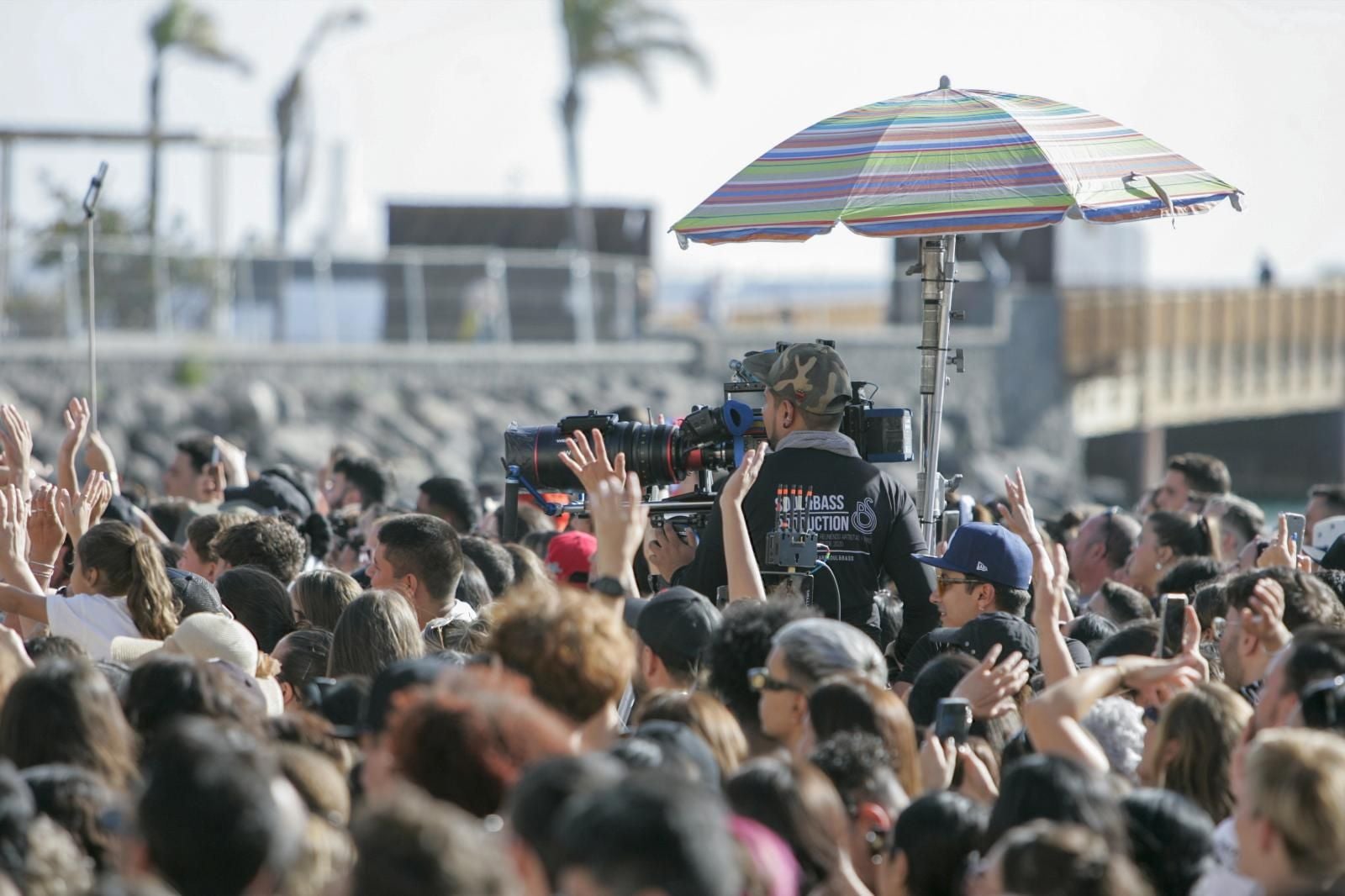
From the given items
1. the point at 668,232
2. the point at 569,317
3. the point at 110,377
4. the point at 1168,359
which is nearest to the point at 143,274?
the point at 110,377

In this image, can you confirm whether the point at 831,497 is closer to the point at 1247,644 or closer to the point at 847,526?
the point at 847,526

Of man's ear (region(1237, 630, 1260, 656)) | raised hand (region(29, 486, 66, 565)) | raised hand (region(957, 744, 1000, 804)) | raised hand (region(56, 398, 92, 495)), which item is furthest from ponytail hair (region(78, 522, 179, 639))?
man's ear (region(1237, 630, 1260, 656))

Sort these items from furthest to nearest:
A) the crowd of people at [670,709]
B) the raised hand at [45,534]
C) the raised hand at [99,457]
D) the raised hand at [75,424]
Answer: the raised hand at [99,457] < the raised hand at [75,424] < the raised hand at [45,534] < the crowd of people at [670,709]

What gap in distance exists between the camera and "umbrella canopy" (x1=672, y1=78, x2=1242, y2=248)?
18.8 feet

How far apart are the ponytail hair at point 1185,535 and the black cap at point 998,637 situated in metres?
2.44

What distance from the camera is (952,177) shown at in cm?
584

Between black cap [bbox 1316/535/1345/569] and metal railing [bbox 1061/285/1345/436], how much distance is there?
21.4 metres

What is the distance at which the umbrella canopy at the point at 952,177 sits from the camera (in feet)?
18.8

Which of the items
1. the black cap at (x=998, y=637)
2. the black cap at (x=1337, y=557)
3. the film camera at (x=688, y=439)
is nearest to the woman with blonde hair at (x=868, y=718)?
the black cap at (x=998, y=637)

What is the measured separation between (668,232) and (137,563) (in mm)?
2020

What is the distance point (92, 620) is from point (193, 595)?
42 cm

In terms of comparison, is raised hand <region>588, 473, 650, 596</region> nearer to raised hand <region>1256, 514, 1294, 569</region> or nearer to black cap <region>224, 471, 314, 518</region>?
raised hand <region>1256, 514, 1294, 569</region>

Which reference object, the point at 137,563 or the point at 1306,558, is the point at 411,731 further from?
the point at 1306,558

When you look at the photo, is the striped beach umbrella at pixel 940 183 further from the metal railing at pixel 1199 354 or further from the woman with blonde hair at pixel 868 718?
the metal railing at pixel 1199 354
